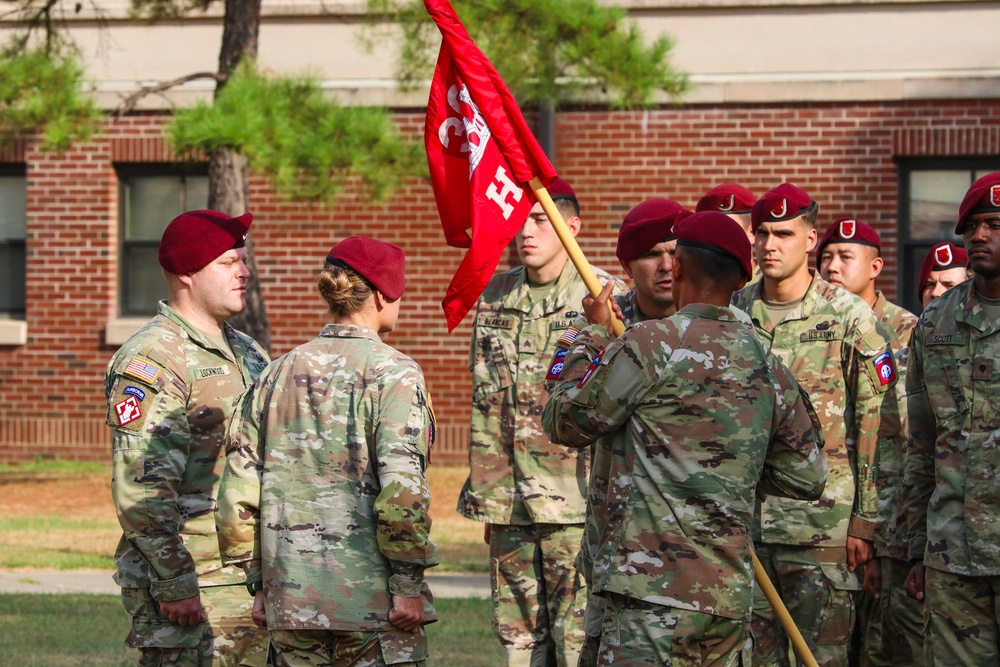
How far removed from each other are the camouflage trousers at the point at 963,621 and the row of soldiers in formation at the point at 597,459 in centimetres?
1

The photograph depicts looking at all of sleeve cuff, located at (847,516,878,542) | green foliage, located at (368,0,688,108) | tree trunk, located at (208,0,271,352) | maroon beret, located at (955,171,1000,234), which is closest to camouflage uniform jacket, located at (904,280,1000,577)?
maroon beret, located at (955,171,1000,234)

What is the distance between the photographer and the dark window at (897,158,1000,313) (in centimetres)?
1346

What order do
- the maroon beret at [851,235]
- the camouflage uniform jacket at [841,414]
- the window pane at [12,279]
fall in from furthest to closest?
the window pane at [12,279]
the maroon beret at [851,235]
the camouflage uniform jacket at [841,414]

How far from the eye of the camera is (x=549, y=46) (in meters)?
11.4

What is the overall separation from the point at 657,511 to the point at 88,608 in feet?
19.9

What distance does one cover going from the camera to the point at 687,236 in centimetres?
408

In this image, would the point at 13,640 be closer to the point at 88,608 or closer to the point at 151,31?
the point at 88,608

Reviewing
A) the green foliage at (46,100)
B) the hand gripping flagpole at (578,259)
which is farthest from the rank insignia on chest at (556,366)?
the green foliage at (46,100)

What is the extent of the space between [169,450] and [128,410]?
0.21 m

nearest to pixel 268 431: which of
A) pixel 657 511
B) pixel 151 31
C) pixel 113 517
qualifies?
pixel 657 511

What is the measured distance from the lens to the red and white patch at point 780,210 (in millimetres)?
5965

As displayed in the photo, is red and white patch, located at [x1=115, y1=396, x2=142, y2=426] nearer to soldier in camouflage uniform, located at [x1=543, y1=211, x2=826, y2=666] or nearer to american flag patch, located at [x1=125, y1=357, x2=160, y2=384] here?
american flag patch, located at [x1=125, y1=357, x2=160, y2=384]

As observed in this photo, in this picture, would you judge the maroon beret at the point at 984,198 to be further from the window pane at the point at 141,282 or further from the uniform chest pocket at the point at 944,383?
the window pane at the point at 141,282

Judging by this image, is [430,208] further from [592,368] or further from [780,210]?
[592,368]
